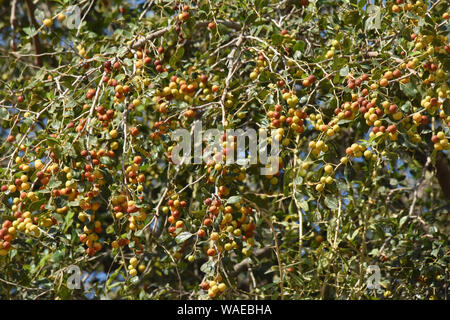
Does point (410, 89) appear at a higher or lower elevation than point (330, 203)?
higher

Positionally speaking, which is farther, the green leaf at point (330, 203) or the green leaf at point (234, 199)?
the green leaf at point (330, 203)

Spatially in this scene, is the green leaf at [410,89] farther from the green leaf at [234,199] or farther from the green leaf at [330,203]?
the green leaf at [234,199]

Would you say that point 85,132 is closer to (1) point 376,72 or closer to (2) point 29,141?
(2) point 29,141

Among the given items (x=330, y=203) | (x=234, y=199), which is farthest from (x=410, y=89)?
(x=234, y=199)

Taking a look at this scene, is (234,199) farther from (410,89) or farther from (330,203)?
(410,89)

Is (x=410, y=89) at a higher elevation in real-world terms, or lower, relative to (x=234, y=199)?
higher

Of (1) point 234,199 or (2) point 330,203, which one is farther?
(2) point 330,203

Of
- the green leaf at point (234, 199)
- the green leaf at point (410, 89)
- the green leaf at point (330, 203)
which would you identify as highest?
the green leaf at point (410, 89)

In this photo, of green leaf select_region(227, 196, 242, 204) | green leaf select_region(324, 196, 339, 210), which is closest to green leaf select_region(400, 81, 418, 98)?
green leaf select_region(324, 196, 339, 210)

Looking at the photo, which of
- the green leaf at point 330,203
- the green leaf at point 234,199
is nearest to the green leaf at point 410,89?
the green leaf at point 330,203

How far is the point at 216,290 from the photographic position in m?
2.01

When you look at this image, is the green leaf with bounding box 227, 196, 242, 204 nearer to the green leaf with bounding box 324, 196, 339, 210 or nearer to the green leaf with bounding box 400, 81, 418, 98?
the green leaf with bounding box 324, 196, 339, 210

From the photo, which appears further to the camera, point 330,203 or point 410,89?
point 330,203

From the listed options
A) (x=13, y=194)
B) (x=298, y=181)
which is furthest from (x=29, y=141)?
(x=298, y=181)
